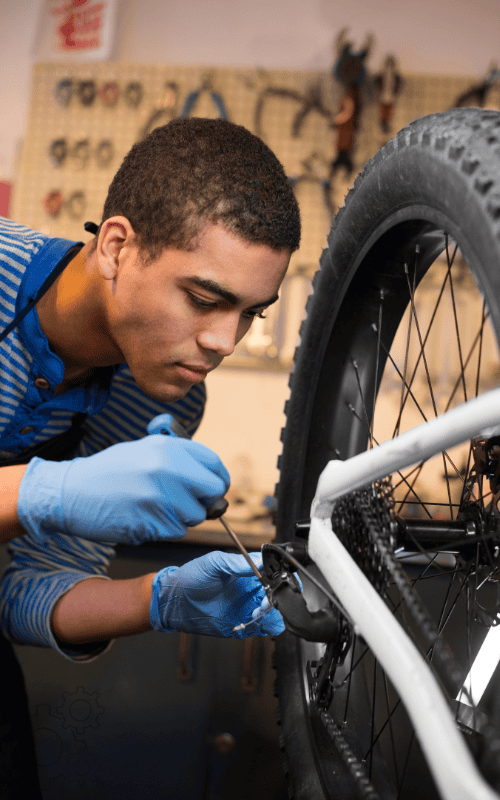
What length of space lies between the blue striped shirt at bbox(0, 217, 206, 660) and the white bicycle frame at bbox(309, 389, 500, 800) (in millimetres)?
512

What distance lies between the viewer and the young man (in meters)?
0.61

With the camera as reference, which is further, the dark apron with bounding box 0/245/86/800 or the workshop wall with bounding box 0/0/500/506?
the workshop wall with bounding box 0/0/500/506

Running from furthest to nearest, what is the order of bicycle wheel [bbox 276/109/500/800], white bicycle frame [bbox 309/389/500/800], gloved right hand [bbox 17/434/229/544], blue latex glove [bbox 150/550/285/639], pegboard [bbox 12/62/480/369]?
pegboard [bbox 12/62/480/369] < blue latex glove [bbox 150/550/285/639] < gloved right hand [bbox 17/434/229/544] < bicycle wheel [bbox 276/109/500/800] < white bicycle frame [bbox 309/389/500/800]

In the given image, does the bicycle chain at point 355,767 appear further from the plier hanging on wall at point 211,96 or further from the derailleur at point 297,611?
the plier hanging on wall at point 211,96

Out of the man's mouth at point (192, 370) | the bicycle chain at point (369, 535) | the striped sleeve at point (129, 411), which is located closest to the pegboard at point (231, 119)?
the striped sleeve at point (129, 411)

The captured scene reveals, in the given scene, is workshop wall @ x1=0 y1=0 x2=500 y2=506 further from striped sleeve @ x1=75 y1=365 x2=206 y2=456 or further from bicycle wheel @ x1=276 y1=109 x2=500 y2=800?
bicycle wheel @ x1=276 y1=109 x2=500 y2=800

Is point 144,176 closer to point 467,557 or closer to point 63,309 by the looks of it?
point 63,309

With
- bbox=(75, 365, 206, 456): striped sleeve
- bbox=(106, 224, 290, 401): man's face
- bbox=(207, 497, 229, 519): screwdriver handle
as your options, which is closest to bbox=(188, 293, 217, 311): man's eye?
bbox=(106, 224, 290, 401): man's face

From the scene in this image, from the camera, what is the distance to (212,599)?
75 centimetres

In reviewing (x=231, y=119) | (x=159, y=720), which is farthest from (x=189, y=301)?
Answer: (x=231, y=119)

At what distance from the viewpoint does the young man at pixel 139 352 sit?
24.0 inches

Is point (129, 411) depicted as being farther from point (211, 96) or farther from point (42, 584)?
point (211, 96)

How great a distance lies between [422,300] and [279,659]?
1374 millimetres

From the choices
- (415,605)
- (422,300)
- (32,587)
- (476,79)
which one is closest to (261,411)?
(422,300)
